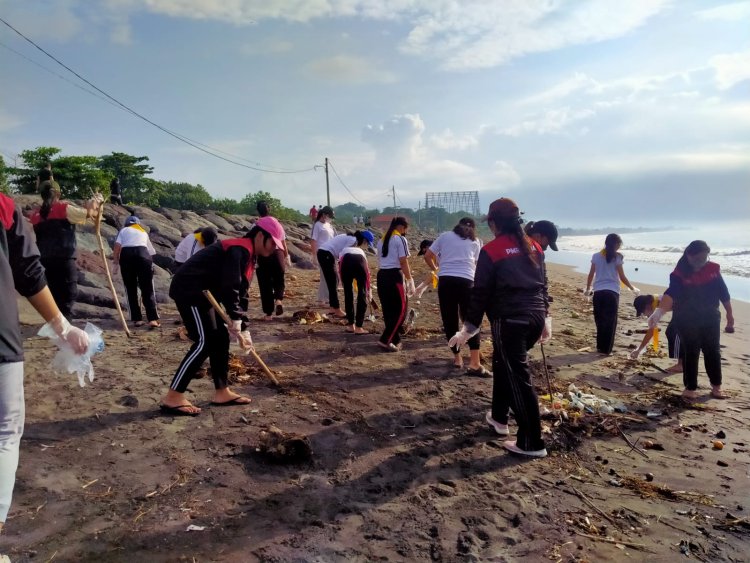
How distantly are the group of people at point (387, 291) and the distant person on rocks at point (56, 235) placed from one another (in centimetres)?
1

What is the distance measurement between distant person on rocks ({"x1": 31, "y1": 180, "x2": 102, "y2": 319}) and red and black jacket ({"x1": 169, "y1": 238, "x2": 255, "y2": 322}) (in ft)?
7.52

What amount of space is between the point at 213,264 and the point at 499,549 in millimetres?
3223

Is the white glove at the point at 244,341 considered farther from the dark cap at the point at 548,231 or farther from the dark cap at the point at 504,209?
the dark cap at the point at 548,231

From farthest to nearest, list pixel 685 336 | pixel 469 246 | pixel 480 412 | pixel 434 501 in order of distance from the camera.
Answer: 1. pixel 469 246
2. pixel 685 336
3. pixel 480 412
4. pixel 434 501

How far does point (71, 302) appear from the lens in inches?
253

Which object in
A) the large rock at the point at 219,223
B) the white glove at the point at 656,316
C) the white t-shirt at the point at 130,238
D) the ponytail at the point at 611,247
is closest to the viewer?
the white glove at the point at 656,316

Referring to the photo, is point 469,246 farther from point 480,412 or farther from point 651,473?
point 651,473

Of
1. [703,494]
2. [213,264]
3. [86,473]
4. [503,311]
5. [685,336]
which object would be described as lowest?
[703,494]

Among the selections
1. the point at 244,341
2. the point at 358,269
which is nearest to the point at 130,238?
the point at 358,269

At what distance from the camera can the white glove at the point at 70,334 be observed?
8.45 ft

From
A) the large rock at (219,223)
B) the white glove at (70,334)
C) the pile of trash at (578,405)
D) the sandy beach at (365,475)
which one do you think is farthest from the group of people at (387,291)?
the large rock at (219,223)

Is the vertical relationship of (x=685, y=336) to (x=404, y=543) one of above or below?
above

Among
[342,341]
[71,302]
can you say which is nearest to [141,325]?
[71,302]

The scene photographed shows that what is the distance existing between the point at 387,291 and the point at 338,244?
5.83ft
